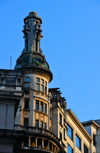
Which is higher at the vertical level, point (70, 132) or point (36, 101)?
point (36, 101)

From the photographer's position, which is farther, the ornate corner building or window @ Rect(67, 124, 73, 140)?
window @ Rect(67, 124, 73, 140)

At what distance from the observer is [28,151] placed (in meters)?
71.7

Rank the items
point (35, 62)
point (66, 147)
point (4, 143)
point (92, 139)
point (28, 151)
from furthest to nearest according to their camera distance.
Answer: point (92, 139) < point (66, 147) < point (35, 62) < point (28, 151) < point (4, 143)

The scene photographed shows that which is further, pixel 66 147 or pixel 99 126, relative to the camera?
pixel 99 126

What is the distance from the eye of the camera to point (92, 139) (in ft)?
357

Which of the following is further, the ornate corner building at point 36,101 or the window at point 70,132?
the window at point 70,132

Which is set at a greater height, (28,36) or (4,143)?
(28,36)

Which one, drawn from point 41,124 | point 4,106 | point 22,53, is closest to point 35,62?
point 22,53

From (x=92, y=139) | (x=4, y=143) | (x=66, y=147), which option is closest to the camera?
(x=4, y=143)

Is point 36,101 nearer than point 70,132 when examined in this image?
Answer: Yes

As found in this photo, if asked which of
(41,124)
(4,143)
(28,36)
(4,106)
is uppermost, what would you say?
(28,36)

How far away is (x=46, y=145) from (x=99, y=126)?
42159mm

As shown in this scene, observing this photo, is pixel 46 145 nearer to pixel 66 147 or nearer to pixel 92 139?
pixel 66 147

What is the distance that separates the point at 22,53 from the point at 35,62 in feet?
12.8
